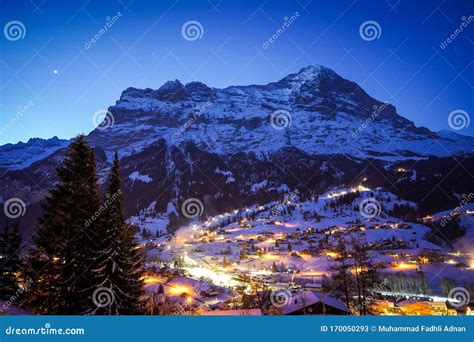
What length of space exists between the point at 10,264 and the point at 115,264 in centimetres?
1108

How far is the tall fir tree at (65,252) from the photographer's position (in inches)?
507

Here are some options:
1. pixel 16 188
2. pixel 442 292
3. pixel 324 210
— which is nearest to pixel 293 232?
pixel 324 210

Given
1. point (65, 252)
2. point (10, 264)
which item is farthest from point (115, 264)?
point (10, 264)

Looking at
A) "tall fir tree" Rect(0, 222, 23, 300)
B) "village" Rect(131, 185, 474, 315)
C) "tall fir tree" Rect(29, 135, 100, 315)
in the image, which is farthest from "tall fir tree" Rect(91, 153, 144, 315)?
"tall fir tree" Rect(0, 222, 23, 300)

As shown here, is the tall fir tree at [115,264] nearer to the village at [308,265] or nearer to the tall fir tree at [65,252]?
the tall fir tree at [65,252]

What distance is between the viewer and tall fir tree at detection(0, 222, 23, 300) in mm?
17844

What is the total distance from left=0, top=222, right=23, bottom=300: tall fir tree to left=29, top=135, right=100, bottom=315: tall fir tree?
6.52 metres

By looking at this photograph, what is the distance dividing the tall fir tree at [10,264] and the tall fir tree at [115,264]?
8786 millimetres

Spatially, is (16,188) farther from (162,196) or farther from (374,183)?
(374,183)

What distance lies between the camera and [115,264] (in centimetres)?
1300

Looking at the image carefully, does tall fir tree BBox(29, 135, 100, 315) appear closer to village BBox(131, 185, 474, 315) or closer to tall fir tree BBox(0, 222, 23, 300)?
village BBox(131, 185, 474, 315)

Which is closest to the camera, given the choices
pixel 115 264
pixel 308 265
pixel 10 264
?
pixel 115 264

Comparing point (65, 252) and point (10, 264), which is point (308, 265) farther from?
point (65, 252)
